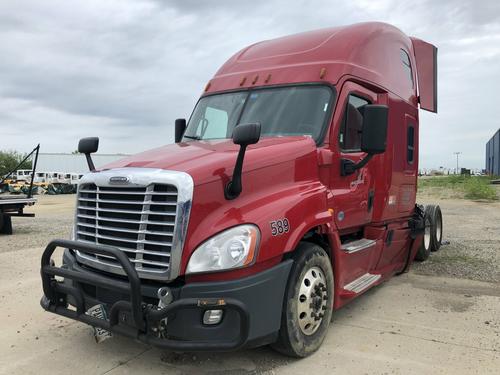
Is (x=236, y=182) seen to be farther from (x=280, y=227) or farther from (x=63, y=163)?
(x=63, y=163)

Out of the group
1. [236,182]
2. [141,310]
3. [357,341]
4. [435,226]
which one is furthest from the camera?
[435,226]

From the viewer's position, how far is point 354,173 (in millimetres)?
5051

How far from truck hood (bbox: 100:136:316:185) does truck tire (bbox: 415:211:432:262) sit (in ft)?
14.9

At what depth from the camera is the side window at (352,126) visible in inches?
190

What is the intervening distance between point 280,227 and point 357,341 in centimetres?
159

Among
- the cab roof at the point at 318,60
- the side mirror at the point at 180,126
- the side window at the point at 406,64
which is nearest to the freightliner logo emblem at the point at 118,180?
the cab roof at the point at 318,60

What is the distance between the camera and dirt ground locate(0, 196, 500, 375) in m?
3.88

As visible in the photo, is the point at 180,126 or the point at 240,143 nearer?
the point at 240,143

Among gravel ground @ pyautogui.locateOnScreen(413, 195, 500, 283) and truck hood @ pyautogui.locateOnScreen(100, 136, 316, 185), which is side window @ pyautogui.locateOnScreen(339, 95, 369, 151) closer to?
truck hood @ pyautogui.locateOnScreen(100, 136, 316, 185)

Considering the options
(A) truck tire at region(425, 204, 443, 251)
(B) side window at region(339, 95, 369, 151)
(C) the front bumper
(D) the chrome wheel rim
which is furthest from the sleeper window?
(C) the front bumper

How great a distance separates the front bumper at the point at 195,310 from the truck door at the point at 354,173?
4.38 feet

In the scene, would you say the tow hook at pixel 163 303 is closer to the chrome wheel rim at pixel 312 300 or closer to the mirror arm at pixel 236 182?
the mirror arm at pixel 236 182

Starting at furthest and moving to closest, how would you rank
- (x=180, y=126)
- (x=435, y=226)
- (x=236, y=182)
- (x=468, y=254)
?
(x=435, y=226) → (x=468, y=254) → (x=180, y=126) → (x=236, y=182)

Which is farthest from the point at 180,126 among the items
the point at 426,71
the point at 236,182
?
the point at 426,71
